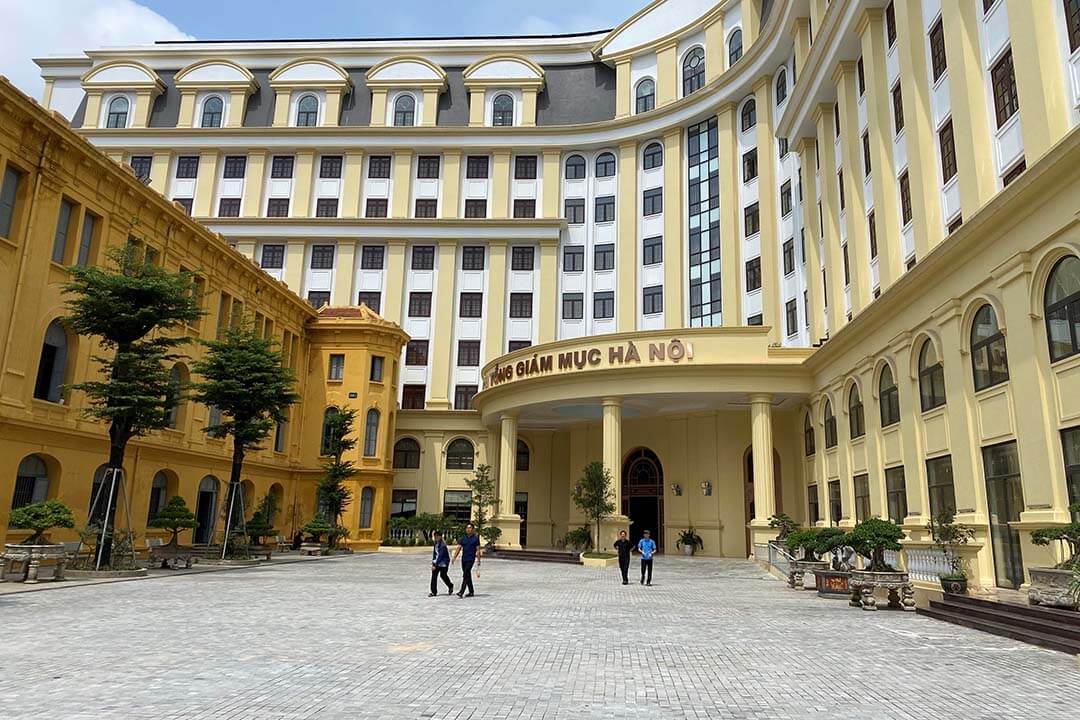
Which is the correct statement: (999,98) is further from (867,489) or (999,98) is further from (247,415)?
(247,415)

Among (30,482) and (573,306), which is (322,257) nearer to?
(573,306)

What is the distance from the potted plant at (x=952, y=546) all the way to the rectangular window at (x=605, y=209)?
3246 cm

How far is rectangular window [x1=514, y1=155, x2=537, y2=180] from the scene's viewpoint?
158 feet

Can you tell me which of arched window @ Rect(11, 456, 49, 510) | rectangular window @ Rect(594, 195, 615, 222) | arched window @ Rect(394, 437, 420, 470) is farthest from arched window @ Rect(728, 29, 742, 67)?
arched window @ Rect(11, 456, 49, 510)

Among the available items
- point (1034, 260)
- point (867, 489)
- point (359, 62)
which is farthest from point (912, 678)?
point (359, 62)

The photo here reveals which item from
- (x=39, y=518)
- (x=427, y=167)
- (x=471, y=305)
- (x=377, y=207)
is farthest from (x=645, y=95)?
(x=39, y=518)

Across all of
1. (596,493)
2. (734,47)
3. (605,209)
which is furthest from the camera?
(605,209)

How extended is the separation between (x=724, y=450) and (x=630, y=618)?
22.1 m

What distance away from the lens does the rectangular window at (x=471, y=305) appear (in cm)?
4631

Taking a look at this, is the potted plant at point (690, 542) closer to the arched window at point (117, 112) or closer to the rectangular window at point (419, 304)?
the rectangular window at point (419, 304)

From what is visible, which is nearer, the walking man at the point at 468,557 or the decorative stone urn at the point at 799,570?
the walking man at the point at 468,557

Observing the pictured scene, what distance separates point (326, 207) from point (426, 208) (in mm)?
6488

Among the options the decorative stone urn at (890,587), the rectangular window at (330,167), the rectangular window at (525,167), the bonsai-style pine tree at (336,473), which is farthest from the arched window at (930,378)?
the rectangular window at (330,167)

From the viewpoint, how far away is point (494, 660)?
30.6ft
